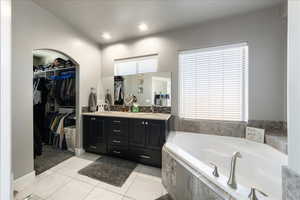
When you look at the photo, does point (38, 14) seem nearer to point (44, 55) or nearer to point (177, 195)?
point (44, 55)

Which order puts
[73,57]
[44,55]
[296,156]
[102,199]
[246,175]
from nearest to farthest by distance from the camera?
[296,156] → [102,199] → [246,175] → [73,57] → [44,55]

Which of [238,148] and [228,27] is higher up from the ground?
[228,27]

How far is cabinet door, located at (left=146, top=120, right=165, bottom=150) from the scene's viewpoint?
2.14 m

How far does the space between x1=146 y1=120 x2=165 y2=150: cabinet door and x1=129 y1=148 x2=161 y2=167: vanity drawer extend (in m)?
0.11

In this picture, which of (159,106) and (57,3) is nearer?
(57,3)

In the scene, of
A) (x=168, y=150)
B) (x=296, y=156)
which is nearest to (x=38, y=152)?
(x=168, y=150)

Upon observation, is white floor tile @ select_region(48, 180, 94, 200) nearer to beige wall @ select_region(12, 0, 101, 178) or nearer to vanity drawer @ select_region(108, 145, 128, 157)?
beige wall @ select_region(12, 0, 101, 178)

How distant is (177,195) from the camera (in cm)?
141

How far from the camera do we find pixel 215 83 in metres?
2.32

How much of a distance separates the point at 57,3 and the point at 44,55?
2667 mm

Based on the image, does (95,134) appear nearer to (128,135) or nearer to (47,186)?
(128,135)

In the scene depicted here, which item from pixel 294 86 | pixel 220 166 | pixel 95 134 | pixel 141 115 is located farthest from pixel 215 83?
pixel 95 134

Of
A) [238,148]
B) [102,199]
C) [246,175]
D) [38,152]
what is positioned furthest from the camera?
[38,152]

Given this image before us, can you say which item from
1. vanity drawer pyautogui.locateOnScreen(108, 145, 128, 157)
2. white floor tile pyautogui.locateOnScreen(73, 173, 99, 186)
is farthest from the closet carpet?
vanity drawer pyautogui.locateOnScreen(108, 145, 128, 157)
